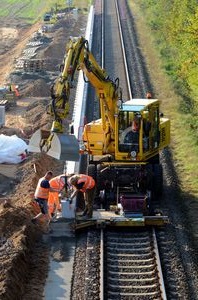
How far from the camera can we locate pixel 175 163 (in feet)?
74.1

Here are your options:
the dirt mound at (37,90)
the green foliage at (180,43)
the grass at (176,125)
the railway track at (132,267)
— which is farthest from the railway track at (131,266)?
Answer: the dirt mound at (37,90)

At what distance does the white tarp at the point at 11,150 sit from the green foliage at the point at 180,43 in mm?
7402

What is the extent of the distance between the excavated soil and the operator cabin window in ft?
10.0

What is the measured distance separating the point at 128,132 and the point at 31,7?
65103 mm

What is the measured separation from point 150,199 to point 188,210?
1559mm

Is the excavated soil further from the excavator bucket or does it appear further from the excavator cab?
the excavator cab

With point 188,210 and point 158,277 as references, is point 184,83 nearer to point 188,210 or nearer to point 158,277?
point 188,210

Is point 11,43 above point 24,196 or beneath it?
beneath

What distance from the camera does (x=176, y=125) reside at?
27.2 meters

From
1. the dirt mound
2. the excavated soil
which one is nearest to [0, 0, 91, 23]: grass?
the excavated soil

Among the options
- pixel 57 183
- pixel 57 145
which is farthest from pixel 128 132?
pixel 57 145

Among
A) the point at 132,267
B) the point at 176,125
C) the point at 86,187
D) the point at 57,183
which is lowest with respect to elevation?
the point at 176,125

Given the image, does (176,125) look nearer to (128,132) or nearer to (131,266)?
(128,132)

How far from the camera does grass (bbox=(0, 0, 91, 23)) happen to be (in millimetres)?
71438
